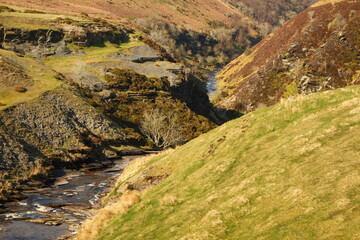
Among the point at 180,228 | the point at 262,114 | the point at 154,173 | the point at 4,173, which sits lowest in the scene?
the point at 4,173

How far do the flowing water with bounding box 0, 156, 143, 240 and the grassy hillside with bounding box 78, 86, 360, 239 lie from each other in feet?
22.5

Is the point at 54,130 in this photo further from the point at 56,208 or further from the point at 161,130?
the point at 161,130

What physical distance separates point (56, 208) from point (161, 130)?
48398 mm

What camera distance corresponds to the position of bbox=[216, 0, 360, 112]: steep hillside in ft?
340

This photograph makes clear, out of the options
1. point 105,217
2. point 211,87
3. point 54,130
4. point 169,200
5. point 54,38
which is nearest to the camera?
point 169,200

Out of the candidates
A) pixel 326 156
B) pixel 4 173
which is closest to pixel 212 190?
pixel 326 156

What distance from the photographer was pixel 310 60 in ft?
373

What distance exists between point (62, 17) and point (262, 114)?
12094 cm

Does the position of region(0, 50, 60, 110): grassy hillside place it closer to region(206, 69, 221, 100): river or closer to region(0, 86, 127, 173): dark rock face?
region(0, 86, 127, 173): dark rock face

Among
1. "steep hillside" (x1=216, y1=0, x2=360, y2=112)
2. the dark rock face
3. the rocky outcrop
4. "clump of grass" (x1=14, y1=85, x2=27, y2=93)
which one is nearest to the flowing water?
the dark rock face

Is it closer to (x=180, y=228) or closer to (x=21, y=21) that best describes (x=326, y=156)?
(x=180, y=228)

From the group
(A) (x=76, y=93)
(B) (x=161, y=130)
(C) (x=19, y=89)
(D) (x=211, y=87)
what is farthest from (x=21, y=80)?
(D) (x=211, y=87)

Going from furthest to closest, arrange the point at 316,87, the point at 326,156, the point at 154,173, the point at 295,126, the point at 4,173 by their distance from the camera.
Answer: the point at 316,87, the point at 4,173, the point at 154,173, the point at 295,126, the point at 326,156

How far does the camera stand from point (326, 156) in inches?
632
